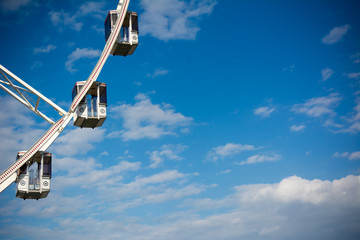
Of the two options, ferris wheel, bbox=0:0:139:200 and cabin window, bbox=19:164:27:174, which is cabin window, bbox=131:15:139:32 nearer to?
ferris wheel, bbox=0:0:139:200

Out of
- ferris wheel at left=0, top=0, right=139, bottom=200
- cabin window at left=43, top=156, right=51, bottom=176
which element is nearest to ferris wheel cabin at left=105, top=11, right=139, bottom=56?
ferris wheel at left=0, top=0, right=139, bottom=200

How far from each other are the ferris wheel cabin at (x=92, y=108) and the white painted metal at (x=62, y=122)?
0.45 meters

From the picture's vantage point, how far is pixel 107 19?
3036 cm

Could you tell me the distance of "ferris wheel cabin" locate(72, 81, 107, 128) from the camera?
1145 inches

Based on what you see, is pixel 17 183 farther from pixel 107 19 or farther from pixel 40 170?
pixel 107 19

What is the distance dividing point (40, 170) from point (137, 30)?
11.3 m

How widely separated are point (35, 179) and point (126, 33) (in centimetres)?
1134

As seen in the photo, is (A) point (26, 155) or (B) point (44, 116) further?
(B) point (44, 116)

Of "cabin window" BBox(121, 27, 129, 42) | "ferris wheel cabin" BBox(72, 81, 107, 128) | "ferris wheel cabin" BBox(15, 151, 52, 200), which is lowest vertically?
"ferris wheel cabin" BBox(15, 151, 52, 200)

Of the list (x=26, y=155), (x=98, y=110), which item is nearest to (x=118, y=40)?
(x=98, y=110)

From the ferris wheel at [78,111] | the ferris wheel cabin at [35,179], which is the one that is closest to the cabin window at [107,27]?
the ferris wheel at [78,111]

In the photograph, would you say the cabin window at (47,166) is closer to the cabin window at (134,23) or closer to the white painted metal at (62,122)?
the white painted metal at (62,122)

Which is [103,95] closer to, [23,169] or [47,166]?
[47,166]

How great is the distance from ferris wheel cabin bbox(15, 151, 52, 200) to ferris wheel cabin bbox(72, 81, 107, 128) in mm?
3283
